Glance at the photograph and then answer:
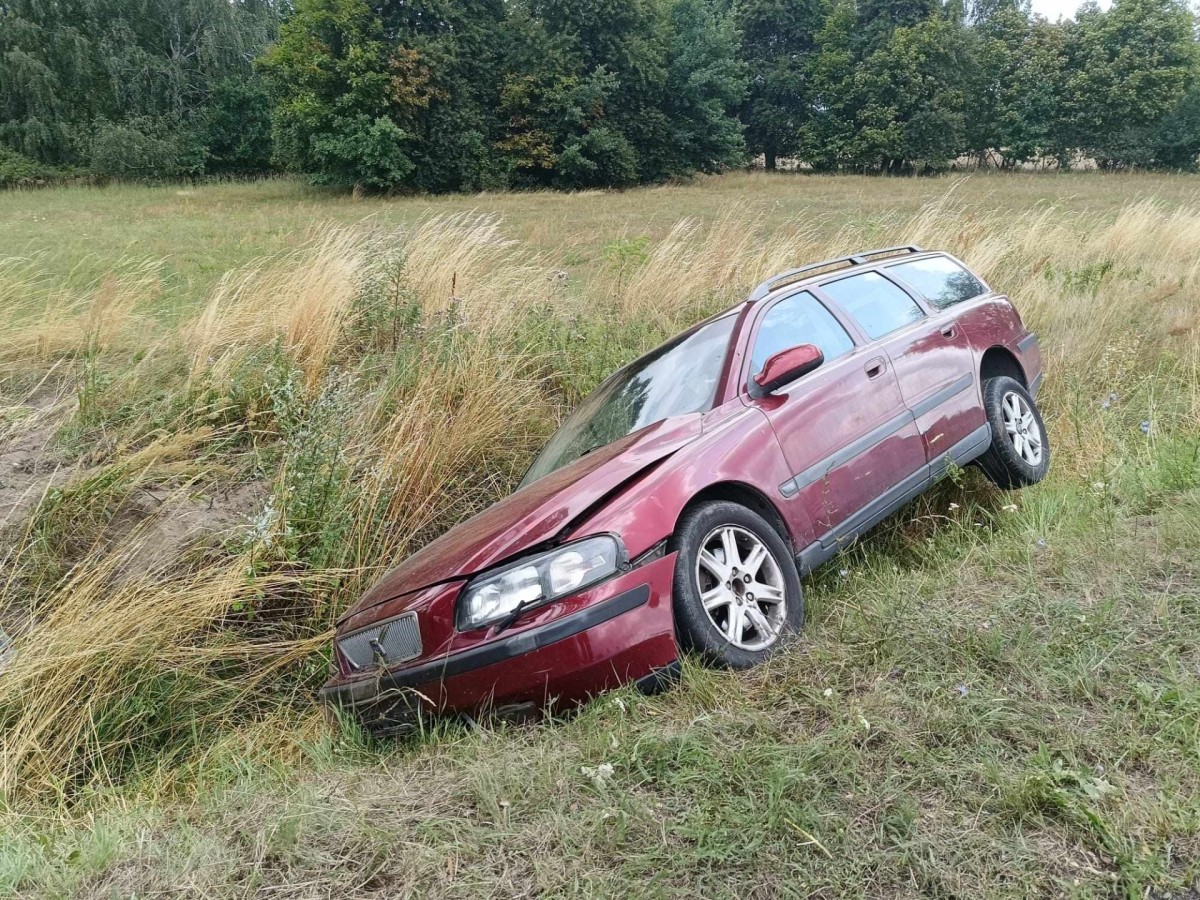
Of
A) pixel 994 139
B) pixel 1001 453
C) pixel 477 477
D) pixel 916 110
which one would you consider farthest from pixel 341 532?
pixel 994 139

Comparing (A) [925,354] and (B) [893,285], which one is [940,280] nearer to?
(B) [893,285]

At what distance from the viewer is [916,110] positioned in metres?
45.3

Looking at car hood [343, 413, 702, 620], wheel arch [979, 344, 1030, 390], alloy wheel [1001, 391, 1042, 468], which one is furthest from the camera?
wheel arch [979, 344, 1030, 390]

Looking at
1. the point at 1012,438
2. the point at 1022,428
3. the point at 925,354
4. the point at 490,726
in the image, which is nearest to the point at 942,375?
the point at 925,354

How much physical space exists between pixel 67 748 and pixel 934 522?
15.0 ft

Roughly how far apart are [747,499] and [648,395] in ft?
3.32

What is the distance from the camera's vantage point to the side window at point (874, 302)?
15.4ft

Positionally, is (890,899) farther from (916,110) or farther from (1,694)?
(916,110)

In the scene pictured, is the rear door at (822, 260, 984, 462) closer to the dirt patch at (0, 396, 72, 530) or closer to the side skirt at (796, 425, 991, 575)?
the side skirt at (796, 425, 991, 575)

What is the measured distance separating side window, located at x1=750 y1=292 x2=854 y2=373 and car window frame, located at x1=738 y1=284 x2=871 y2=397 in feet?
0.04

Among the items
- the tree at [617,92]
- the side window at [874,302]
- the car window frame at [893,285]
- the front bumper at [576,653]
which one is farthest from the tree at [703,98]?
the front bumper at [576,653]

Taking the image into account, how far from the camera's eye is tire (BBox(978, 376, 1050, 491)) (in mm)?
4855

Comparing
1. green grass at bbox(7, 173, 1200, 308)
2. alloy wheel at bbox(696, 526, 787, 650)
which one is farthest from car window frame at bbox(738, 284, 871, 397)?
green grass at bbox(7, 173, 1200, 308)

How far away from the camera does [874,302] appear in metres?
4.88
